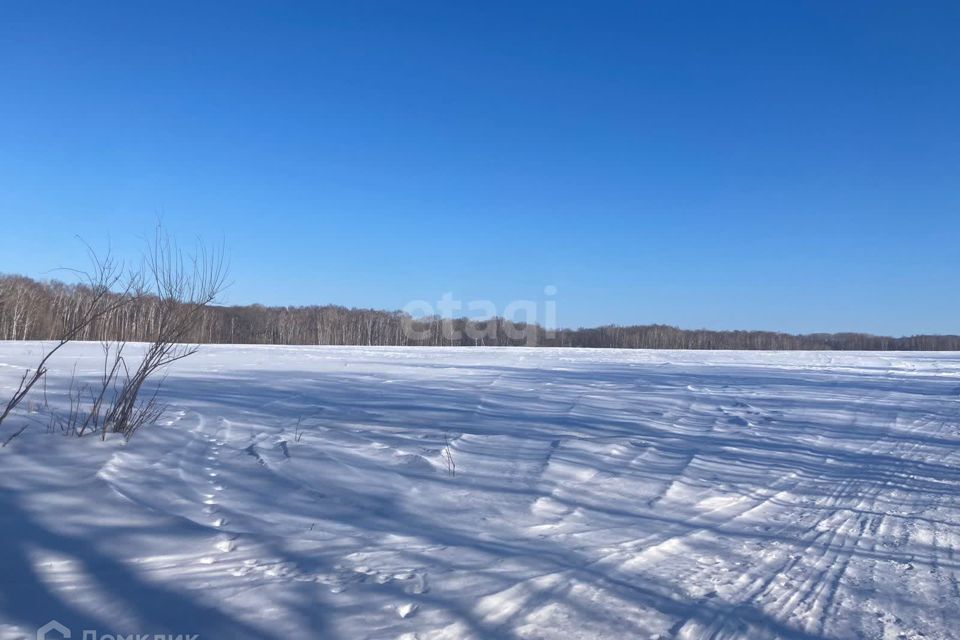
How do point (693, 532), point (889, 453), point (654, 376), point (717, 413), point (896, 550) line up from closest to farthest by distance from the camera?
point (896, 550)
point (693, 532)
point (889, 453)
point (717, 413)
point (654, 376)

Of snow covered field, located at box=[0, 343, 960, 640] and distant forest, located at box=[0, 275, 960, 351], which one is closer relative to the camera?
snow covered field, located at box=[0, 343, 960, 640]

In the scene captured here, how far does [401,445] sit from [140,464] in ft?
7.70

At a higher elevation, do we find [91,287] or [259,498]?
[91,287]

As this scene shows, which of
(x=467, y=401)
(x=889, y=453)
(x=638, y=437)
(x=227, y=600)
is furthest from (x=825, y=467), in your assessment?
(x=227, y=600)

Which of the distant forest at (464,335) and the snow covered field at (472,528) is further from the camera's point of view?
the distant forest at (464,335)

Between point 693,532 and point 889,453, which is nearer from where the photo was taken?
point 693,532

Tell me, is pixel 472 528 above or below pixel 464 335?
below

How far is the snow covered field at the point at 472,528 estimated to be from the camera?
271 cm

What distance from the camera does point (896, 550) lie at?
12.3 feet

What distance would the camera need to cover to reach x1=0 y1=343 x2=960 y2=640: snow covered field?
271 cm

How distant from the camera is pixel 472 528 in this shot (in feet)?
12.9

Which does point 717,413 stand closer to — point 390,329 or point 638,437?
point 638,437

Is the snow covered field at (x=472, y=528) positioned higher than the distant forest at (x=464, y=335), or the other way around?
the distant forest at (x=464, y=335)

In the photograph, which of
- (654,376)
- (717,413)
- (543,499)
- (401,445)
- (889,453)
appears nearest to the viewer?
(543,499)
